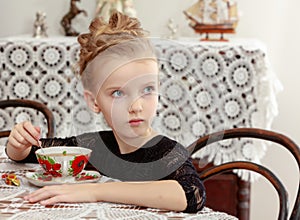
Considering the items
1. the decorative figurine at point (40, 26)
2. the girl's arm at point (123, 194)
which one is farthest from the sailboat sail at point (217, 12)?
the girl's arm at point (123, 194)

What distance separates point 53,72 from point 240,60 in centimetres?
78

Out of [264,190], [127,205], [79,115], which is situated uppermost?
[127,205]

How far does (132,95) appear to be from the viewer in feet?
3.74

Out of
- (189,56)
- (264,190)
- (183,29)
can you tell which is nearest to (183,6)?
(183,29)

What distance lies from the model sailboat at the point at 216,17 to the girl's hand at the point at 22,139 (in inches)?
63.5

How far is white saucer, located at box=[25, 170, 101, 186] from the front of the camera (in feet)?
3.84

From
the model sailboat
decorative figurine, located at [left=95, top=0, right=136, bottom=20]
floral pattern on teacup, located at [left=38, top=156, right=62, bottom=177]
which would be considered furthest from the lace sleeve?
decorative figurine, located at [left=95, top=0, right=136, bottom=20]

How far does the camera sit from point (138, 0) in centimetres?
318

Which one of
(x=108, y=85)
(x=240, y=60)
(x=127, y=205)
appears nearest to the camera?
(x=127, y=205)

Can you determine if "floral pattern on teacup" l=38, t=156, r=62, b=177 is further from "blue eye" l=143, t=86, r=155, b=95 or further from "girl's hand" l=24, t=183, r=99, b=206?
"blue eye" l=143, t=86, r=155, b=95

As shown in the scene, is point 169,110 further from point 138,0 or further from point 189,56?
point 138,0

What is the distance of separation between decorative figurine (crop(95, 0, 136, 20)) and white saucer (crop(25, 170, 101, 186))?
70.8 inches

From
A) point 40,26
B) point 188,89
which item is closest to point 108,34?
point 188,89

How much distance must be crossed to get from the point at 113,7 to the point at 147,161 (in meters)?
1.80
